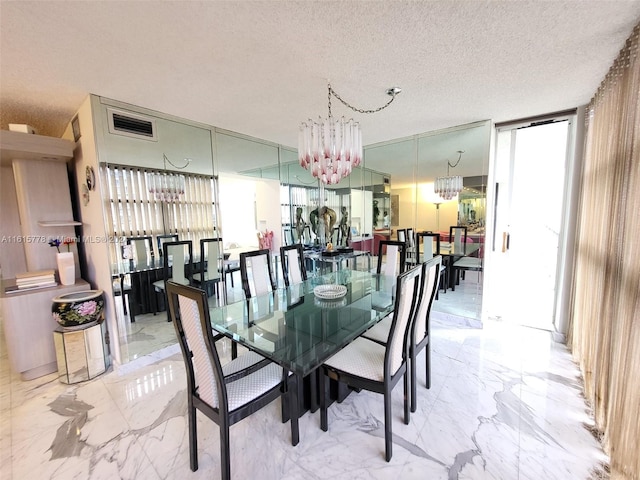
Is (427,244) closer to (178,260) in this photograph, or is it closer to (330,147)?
(330,147)

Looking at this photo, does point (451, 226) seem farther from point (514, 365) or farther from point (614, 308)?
point (614, 308)

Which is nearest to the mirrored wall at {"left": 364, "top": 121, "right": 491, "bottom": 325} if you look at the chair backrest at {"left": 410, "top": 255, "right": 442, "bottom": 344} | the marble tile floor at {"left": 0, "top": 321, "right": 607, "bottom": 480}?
the marble tile floor at {"left": 0, "top": 321, "right": 607, "bottom": 480}

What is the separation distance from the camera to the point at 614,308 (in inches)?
61.1

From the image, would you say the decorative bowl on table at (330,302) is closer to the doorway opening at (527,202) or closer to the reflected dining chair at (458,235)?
the reflected dining chair at (458,235)

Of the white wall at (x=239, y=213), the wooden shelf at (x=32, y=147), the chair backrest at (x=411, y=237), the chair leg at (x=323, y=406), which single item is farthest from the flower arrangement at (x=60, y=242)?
the chair backrest at (x=411, y=237)

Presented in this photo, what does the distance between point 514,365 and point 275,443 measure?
2251 mm

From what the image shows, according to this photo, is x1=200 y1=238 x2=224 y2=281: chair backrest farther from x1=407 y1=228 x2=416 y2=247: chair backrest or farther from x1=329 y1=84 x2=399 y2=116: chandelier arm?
x1=407 y1=228 x2=416 y2=247: chair backrest

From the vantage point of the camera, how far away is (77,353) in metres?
2.29

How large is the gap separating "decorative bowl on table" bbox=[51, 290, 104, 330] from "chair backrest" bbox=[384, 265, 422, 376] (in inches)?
103

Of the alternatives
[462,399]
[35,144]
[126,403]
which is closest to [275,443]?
[126,403]

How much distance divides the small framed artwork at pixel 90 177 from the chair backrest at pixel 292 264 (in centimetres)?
187

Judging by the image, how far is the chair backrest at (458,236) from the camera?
3.41 m

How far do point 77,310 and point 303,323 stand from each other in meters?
2.07

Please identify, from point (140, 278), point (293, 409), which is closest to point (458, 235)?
point (293, 409)
